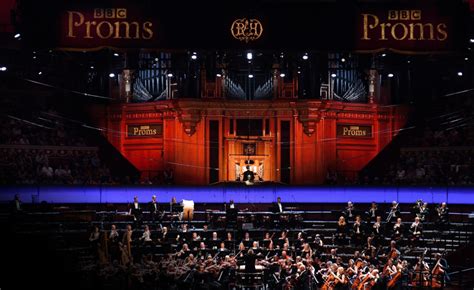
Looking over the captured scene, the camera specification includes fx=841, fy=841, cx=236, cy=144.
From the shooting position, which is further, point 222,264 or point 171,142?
point 171,142

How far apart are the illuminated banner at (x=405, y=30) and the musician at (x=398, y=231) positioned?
12.5 meters

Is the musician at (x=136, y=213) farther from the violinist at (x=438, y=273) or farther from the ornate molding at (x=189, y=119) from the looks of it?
the violinist at (x=438, y=273)

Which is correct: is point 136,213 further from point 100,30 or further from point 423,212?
point 100,30

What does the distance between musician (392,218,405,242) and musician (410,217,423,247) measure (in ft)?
1.00

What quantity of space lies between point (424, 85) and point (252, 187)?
29.2 feet

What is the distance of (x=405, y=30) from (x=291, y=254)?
1329 cm

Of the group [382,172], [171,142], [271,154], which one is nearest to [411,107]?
[382,172]

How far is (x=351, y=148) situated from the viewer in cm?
3416

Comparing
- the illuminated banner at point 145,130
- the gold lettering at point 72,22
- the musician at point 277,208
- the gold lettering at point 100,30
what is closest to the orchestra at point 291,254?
the musician at point 277,208

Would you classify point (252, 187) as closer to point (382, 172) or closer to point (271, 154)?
point (271, 154)

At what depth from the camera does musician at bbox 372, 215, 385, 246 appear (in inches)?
1014

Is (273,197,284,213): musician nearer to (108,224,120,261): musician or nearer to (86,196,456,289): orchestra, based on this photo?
(86,196,456,289): orchestra

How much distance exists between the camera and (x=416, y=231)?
25.8 m

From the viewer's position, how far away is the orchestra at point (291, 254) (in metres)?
22.4
